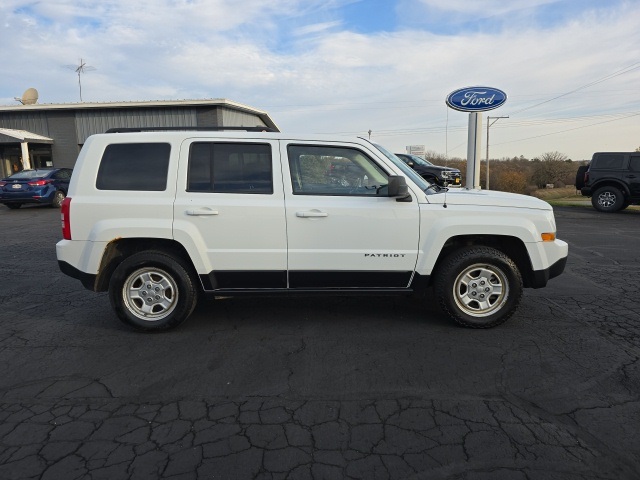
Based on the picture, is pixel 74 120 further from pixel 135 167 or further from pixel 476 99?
pixel 135 167

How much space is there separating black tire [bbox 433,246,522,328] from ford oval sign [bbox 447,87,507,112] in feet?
36.0

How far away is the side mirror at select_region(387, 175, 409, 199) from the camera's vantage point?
4.04 m

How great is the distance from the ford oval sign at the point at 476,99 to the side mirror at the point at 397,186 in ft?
37.0

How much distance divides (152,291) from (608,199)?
630 inches

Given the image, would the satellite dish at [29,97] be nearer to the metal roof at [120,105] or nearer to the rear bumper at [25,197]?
the metal roof at [120,105]

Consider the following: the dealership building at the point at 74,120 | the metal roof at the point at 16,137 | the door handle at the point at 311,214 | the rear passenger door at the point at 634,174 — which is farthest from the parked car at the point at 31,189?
the rear passenger door at the point at 634,174

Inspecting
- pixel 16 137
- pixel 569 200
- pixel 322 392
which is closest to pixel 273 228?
pixel 322 392

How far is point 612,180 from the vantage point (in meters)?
14.8

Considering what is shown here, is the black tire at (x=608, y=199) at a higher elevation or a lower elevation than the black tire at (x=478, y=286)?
higher

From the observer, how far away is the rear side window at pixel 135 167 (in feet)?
14.0

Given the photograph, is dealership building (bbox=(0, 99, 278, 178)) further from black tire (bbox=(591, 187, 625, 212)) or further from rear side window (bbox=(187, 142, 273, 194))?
rear side window (bbox=(187, 142, 273, 194))

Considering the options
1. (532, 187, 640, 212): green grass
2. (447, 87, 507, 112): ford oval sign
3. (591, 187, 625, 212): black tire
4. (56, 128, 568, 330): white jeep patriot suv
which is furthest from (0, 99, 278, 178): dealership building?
(56, 128, 568, 330): white jeep patriot suv

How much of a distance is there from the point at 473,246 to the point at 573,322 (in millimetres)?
1399

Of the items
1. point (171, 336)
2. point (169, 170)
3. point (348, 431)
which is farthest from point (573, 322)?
point (169, 170)
